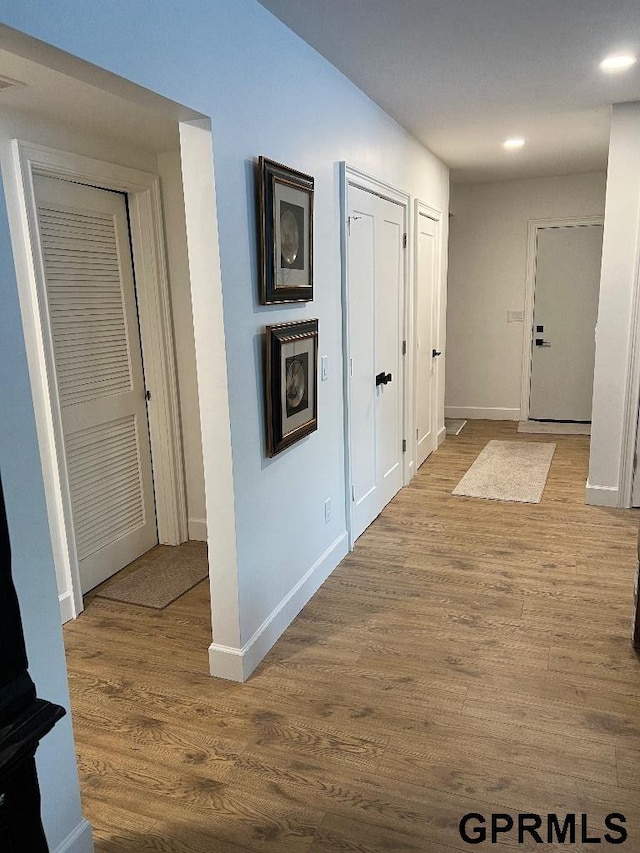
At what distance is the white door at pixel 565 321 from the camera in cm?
647

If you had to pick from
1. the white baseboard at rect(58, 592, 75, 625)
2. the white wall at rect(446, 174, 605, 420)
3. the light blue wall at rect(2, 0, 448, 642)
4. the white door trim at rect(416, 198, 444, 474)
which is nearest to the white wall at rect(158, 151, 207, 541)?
the light blue wall at rect(2, 0, 448, 642)

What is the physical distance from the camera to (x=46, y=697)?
1.60m

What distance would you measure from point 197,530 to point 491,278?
4.51 metres

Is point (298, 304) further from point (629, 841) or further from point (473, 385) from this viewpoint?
point (473, 385)

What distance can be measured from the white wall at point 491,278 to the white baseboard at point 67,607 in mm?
5163

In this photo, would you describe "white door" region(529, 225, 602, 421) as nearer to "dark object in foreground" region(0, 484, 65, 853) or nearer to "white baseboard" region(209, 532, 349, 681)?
"white baseboard" region(209, 532, 349, 681)

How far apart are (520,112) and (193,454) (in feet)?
9.50

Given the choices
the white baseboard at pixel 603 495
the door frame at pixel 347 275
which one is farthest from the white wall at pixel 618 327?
the door frame at pixel 347 275

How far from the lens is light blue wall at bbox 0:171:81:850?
1.42 metres

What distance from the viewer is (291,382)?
8.86ft

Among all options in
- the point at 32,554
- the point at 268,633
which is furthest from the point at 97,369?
the point at 32,554

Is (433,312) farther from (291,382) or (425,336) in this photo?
(291,382)

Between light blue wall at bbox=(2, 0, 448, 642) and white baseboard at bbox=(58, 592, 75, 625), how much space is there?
1026mm
